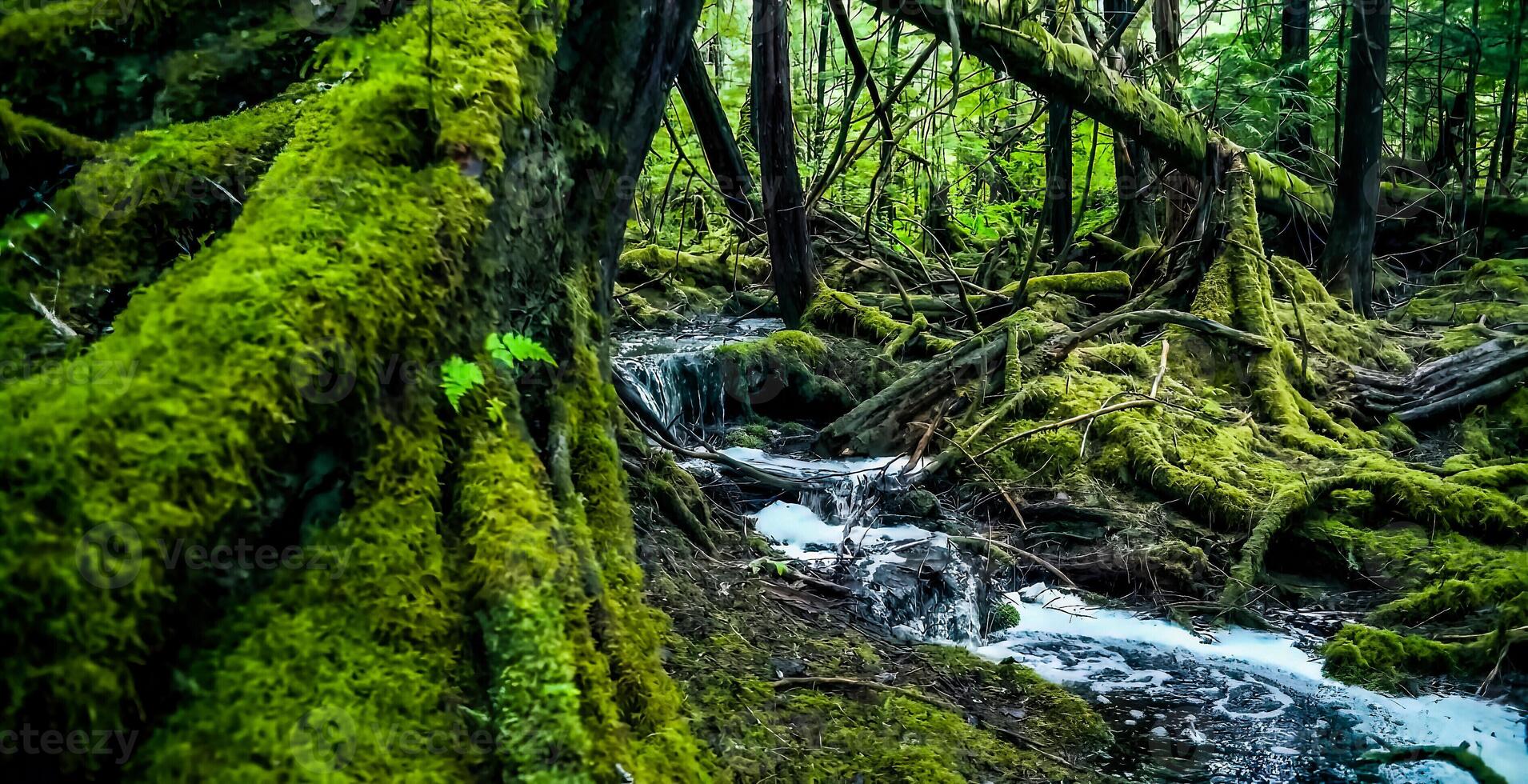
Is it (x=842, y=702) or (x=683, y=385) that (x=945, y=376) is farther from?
(x=842, y=702)

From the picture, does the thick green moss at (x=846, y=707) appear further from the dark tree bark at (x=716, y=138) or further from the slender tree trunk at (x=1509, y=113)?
the slender tree trunk at (x=1509, y=113)

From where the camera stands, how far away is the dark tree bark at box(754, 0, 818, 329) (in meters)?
8.33

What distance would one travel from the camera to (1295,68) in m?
9.13

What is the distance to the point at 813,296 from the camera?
375 inches

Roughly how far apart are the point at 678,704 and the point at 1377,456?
19.5ft

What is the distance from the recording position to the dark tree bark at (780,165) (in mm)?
8328

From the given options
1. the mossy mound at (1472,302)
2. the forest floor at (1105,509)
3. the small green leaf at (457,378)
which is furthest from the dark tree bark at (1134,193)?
the small green leaf at (457,378)

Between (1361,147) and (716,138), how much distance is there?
6232 mm

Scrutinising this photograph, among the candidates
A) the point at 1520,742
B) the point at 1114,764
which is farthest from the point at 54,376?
the point at 1520,742

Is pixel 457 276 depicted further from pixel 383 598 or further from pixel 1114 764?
pixel 1114 764

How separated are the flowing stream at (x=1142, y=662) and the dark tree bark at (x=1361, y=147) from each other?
18.4 feet

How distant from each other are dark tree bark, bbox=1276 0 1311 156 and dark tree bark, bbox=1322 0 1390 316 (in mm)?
926

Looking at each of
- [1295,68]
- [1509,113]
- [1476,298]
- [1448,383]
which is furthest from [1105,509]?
[1509,113]

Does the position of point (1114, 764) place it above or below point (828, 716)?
below
